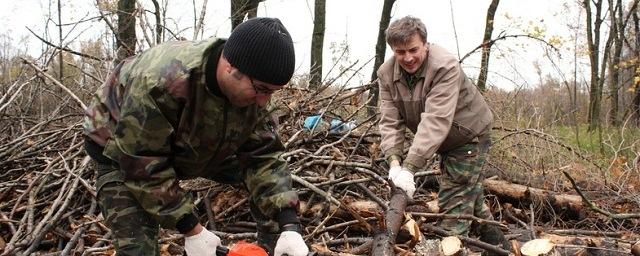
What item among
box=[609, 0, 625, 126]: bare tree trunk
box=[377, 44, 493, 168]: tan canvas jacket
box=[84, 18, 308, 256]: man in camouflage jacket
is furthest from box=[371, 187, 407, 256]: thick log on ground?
box=[609, 0, 625, 126]: bare tree trunk

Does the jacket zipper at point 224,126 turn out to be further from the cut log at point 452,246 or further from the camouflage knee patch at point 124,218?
the cut log at point 452,246

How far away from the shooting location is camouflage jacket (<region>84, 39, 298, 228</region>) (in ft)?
6.38

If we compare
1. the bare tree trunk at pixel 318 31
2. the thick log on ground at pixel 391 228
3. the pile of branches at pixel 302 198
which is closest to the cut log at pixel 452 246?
the pile of branches at pixel 302 198

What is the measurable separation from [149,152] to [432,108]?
1585 millimetres

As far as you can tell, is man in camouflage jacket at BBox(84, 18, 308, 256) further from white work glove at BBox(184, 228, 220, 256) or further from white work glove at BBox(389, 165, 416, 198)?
white work glove at BBox(389, 165, 416, 198)

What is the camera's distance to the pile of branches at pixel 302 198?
3260mm

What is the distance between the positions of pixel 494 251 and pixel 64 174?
3008mm

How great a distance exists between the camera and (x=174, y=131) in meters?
2.09

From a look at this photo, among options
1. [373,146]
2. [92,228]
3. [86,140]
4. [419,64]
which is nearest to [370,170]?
[373,146]

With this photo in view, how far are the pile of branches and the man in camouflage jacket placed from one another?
1.81 feet

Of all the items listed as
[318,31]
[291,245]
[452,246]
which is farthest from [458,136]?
[318,31]

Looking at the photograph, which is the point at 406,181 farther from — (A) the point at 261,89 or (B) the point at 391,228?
(A) the point at 261,89

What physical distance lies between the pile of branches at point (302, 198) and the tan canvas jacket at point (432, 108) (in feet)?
1.23

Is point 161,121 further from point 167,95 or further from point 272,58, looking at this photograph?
point 272,58
